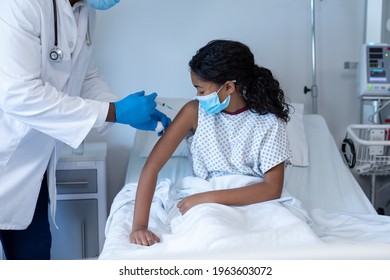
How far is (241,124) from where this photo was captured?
1.86m

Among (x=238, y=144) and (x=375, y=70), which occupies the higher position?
(x=375, y=70)

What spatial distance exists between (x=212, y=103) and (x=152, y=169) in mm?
309

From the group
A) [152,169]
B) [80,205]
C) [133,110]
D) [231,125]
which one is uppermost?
[133,110]

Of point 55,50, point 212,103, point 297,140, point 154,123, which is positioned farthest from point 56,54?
point 297,140

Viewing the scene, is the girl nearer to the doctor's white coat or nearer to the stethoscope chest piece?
the doctor's white coat

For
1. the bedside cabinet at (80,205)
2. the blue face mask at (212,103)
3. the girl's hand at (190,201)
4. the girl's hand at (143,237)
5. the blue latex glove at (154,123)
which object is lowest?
the bedside cabinet at (80,205)

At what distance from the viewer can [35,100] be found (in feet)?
5.13

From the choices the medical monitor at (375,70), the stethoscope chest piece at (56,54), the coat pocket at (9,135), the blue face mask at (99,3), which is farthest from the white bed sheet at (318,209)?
the blue face mask at (99,3)

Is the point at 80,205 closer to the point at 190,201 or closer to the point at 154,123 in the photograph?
the point at 154,123

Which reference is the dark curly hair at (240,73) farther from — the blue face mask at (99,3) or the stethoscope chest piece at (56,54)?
the stethoscope chest piece at (56,54)

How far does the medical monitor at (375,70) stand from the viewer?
2.53m

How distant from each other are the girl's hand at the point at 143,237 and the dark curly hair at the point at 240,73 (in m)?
0.58

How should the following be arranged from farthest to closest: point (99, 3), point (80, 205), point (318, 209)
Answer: point (80, 205) < point (318, 209) < point (99, 3)
